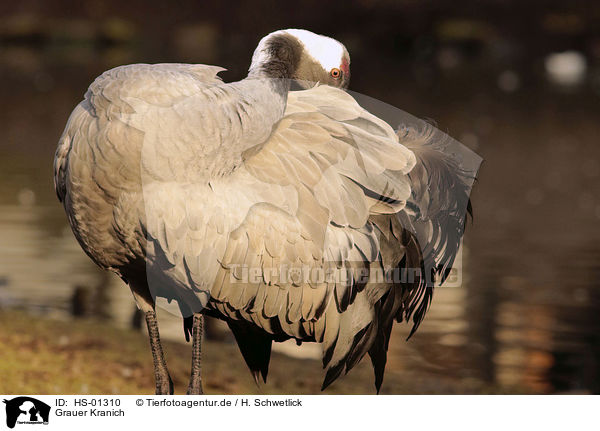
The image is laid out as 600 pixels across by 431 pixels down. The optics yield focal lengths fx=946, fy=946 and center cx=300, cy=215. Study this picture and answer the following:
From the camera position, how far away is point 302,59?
3.23 m

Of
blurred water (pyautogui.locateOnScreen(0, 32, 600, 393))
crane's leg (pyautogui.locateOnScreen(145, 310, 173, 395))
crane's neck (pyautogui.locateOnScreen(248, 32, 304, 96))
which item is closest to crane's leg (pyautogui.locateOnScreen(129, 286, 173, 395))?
crane's leg (pyautogui.locateOnScreen(145, 310, 173, 395))

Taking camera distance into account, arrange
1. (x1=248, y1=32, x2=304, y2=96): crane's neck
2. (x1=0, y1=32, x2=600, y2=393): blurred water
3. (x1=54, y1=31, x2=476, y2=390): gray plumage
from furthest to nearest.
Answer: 1. (x1=0, y1=32, x2=600, y2=393): blurred water
2. (x1=248, y1=32, x2=304, y2=96): crane's neck
3. (x1=54, y1=31, x2=476, y2=390): gray plumage

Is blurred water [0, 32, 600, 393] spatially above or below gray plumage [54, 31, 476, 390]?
below

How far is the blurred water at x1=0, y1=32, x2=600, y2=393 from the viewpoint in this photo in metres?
5.57

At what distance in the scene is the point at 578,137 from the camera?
13172 mm

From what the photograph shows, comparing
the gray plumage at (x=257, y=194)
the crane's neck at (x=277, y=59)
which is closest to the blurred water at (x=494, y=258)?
the gray plumage at (x=257, y=194)

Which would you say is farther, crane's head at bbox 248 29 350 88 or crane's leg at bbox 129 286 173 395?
crane's leg at bbox 129 286 173 395

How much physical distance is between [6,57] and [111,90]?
18.5m

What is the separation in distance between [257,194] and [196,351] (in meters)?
0.63
